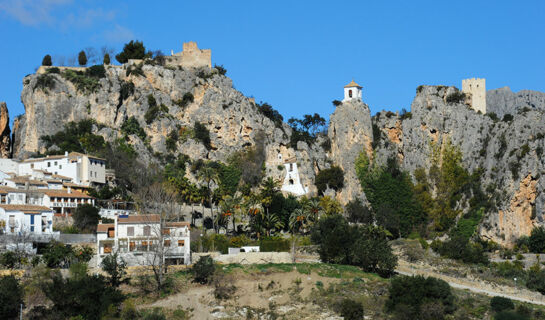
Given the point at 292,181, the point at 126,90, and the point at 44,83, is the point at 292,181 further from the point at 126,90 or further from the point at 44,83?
the point at 44,83

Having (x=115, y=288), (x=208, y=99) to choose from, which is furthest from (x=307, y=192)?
(x=115, y=288)

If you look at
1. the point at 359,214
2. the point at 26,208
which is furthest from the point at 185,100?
the point at 26,208

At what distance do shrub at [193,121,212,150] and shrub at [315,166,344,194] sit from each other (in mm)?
16525

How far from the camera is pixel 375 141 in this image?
114938mm

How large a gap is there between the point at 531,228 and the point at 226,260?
39705 millimetres

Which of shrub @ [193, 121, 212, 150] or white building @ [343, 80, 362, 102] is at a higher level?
white building @ [343, 80, 362, 102]

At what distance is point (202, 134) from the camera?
4493 inches

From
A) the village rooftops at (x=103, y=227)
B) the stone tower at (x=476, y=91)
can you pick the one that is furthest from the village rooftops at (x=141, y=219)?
the stone tower at (x=476, y=91)

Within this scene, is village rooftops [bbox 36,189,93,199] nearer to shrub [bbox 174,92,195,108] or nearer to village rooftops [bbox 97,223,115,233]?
village rooftops [bbox 97,223,115,233]

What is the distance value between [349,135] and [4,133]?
160 ft

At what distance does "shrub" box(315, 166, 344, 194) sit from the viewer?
359 ft

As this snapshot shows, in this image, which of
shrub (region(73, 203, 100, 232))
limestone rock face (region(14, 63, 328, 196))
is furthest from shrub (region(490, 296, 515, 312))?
limestone rock face (region(14, 63, 328, 196))

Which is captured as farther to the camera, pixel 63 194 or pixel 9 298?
pixel 63 194

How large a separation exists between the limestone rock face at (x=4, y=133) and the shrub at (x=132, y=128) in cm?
1698
